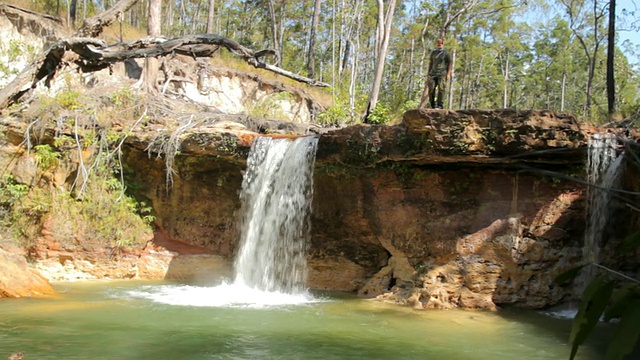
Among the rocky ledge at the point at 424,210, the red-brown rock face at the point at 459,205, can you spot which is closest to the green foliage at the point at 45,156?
the rocky ledge at the point at 424,210

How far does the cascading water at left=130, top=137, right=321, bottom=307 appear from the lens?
10.3 m

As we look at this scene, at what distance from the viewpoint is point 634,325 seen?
3.76 ft

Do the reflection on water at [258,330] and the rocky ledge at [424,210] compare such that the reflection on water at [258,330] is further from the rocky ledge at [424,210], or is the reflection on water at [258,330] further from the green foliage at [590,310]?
the green foliage at [590,310]

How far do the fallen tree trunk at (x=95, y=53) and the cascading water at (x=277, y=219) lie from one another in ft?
11.8

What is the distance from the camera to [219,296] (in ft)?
30.6

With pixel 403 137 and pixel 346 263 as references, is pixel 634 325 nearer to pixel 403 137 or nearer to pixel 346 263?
pixel 403 137

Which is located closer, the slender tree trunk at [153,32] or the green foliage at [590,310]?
the green foliage at [590,310]

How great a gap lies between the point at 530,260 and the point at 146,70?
10.9 m

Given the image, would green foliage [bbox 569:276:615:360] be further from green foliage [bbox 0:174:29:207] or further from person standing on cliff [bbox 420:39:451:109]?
green foliage [bbox 0:174:29:207]

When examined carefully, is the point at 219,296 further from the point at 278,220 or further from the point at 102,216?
the point at 102,216

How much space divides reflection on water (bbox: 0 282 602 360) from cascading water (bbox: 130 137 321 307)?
1289 mm

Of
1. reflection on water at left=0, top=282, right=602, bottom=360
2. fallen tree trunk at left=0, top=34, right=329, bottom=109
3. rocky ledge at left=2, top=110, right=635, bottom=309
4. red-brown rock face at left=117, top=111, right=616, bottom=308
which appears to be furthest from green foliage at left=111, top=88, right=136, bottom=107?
fallen tree trunk at left=0, top=34, right=329, bottom=109

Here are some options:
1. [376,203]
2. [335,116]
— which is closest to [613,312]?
[376,203]

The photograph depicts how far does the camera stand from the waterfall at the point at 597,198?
8.45 meters
